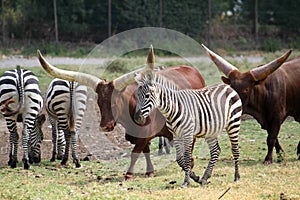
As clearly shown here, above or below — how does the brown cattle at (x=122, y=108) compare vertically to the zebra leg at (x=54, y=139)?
above

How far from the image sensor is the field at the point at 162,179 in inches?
342

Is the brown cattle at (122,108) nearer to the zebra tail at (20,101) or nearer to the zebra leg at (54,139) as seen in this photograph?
the zebra tail at (20,101)

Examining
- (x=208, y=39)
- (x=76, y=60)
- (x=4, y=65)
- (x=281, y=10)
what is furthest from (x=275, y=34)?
(x=4, y=65)

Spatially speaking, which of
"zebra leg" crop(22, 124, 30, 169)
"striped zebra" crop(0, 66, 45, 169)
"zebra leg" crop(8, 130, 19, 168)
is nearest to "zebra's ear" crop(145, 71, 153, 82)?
"striped zebra" crop(0, 66, 45, 169)

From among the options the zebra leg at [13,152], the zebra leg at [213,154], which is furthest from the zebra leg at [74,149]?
the zebra leg at [213,154]

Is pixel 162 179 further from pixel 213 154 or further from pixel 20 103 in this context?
pixel 20 103

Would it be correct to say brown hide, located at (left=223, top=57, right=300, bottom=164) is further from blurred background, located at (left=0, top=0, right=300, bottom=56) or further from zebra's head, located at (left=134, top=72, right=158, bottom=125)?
blurred background, located at (left=0, top=0, right=300, bottom=56)

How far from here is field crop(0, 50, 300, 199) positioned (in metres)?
8.69

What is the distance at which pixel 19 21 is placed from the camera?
1423 inches

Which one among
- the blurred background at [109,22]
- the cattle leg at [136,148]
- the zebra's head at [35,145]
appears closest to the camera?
the cattle leg at [136,148]

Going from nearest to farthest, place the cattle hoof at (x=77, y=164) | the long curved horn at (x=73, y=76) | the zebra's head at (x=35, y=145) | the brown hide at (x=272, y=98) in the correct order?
the long curved horn at (x=73, y=76)
the brown hide at (x=272, y=98)
the cattle hoof at (x=77, y=164)
the zebra's head at (x=35, y=145)

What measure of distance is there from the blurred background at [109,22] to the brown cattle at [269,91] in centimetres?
2061

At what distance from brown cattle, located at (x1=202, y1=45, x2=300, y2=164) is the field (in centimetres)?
76

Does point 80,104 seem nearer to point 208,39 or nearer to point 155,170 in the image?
point 155,170
